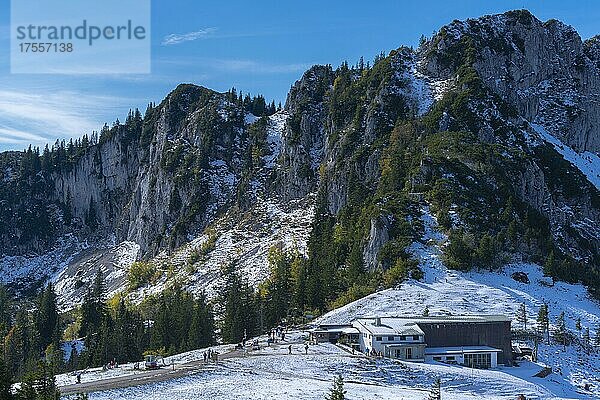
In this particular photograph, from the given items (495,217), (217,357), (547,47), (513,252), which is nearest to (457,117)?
(495,217)

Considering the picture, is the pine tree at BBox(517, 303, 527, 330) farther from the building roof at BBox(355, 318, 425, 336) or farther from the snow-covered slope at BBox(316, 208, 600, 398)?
the building roof at BBox(355, 318, 425, 336)

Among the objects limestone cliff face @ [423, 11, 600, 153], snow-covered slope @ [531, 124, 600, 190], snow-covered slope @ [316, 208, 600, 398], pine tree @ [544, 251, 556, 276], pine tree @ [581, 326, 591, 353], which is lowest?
pine tree @ [581, 326, 591, 353]

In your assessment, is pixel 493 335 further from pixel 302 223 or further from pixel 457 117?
pixel 302 223

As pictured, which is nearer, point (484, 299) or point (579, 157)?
point (484, 299)

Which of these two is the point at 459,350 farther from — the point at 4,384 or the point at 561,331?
the point at 4,384

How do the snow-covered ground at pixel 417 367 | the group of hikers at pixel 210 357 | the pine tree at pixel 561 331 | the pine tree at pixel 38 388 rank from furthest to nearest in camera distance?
the pine tree at pixel 561 331, the group of hikers at pixel 210 357, the snow-covered ground at pixel 417 367, the pine tree at pixel 38 388

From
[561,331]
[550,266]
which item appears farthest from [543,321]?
[550,266]

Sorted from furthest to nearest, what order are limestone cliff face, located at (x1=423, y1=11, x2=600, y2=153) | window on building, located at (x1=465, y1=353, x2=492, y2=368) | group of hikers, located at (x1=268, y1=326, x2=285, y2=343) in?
limestone cliff face, located at (x1=423, y1=11, x2=600, y2=153) → group of hikers, located at (x1=268, y1=326, x2=285, y2=343) → window on building, located at (x1=465, y1=353, x2=492, y2=368)

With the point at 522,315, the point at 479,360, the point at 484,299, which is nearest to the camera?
the point at 479,360

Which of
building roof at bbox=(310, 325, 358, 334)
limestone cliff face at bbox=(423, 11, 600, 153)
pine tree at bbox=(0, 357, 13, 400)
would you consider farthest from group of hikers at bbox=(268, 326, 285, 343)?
limestone cliff face at bbox=(423, 11, 600, 153)

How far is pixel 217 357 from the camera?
6744 cm

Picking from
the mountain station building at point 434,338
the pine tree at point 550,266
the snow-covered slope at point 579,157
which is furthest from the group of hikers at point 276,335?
the snow-covered slope at point 579,157

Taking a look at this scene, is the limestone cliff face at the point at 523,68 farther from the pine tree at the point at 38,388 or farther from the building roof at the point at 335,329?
the pine tree at the point at 38,388

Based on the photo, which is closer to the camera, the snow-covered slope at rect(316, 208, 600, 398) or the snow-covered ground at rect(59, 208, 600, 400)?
the snow-covered ground at rect(59, 208, 600, 400)
